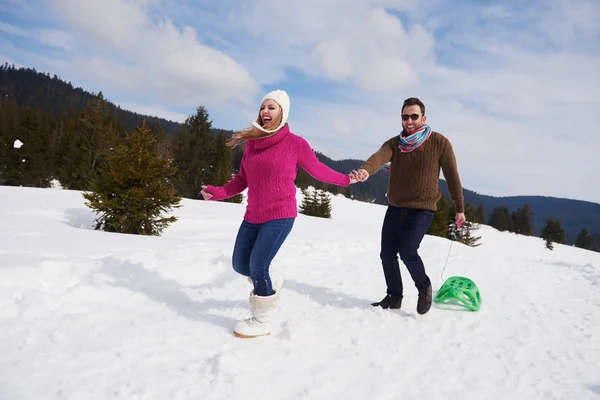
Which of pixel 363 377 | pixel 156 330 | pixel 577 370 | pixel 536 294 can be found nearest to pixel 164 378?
pixel 156 330

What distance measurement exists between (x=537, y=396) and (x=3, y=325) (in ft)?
14.1

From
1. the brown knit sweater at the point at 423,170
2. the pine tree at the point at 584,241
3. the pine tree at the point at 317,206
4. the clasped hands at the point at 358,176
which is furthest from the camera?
the pine tree at the point at 584,241

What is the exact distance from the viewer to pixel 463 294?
484cm

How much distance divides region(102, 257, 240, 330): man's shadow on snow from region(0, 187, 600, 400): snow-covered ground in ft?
0.08

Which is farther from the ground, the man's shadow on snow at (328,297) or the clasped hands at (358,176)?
the clasped hands at (358,176)

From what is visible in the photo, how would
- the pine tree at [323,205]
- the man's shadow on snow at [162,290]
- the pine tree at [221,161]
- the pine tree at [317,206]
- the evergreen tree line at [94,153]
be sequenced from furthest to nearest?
the pine tree at [323,205] → the pine tree at [317,206] → the pine tree at [221,161] → the evergreen tree line at [94,153] → the man's shadow on snow at [162,290]

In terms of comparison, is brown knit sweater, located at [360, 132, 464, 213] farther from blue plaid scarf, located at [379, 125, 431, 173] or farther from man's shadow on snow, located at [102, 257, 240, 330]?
man's shadow on snow, located at [102, 257, 240, 330]

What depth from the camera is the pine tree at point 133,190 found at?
38.7 ft

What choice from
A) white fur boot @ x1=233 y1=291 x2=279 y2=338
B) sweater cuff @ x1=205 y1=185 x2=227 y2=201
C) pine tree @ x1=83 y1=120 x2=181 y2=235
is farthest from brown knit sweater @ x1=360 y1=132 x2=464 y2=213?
pine tree @ x1=83 y1=120 x2=181 y2=235

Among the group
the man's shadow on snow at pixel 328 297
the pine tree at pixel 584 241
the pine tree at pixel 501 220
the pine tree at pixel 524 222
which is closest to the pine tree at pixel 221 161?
the man's shadow on snow at pixel 328 297

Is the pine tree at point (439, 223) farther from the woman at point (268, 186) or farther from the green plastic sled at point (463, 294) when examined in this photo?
the woman at point (268, 186)

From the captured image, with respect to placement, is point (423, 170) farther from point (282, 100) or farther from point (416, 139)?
point (282, 100)

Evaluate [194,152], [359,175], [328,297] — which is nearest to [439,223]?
[194,152]

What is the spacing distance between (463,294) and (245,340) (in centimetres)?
300
